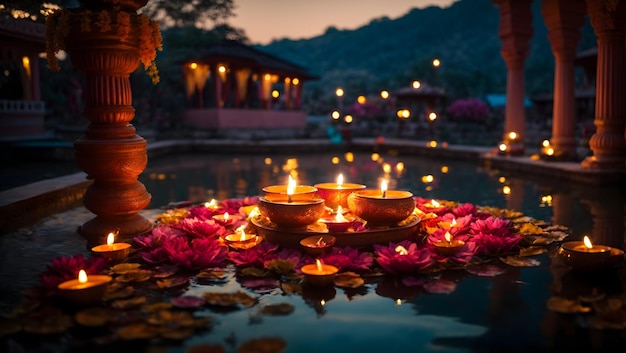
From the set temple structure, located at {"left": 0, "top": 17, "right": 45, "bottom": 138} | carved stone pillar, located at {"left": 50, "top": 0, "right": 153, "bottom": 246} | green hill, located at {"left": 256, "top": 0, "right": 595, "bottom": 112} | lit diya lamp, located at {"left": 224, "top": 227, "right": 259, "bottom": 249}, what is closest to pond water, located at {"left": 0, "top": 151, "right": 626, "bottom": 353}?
lit diya lamp, located at {"left": 224, "top": 227, "right": 259, "bottom": 249}

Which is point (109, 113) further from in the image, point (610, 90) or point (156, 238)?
point (610, 90)

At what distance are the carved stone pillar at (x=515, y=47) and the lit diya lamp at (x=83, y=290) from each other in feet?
40.8

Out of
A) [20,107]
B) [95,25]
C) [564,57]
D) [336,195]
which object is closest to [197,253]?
[336,195]

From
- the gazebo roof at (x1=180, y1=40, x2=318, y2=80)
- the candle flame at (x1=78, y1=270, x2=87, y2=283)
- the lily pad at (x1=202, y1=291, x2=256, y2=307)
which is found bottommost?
the lily pad at (x1=202, y1=291, x2=256, y2=307)

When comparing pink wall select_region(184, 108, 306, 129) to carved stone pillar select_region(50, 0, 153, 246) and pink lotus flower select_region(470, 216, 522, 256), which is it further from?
pink lotus flower select_region(470, 216, 522, 256)

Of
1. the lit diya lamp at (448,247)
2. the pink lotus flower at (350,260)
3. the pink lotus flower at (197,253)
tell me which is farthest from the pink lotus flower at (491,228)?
the pink lotus flower at (197,253)

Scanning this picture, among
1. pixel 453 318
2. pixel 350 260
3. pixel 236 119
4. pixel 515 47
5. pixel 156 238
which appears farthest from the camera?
pixel 236 119

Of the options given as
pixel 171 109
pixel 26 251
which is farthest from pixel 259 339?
pixel 171 109

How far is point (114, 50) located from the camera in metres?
4.89

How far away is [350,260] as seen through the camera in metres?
4.00

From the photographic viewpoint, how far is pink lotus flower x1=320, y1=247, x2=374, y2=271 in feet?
13.0

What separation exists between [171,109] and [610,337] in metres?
31.1

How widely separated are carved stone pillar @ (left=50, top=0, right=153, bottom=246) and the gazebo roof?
68.6 feet

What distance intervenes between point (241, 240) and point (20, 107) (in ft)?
54.8
